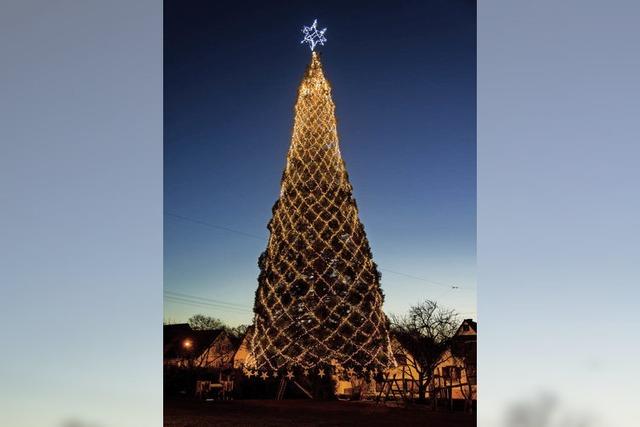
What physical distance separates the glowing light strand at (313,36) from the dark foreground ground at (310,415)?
1.98m

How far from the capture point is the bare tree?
4.02 metres

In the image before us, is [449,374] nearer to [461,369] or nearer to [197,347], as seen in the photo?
[461,369]

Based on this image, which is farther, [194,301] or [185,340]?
[185,340]

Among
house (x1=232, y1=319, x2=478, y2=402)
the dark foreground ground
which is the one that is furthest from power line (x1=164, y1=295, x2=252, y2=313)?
house (x1=232, y1=319, x2=478, y2=402)

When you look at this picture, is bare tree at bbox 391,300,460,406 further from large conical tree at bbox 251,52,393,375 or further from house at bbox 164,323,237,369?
house at bbox 164,323,237,369

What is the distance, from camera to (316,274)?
168 inches

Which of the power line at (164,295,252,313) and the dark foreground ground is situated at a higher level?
the power line at (164,295,252,313)

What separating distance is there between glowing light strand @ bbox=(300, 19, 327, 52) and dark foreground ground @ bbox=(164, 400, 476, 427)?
1.98m

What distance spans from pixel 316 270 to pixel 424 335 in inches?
27.8

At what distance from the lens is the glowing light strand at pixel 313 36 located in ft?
13.9

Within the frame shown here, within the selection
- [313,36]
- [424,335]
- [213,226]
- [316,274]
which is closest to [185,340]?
[213,226]
